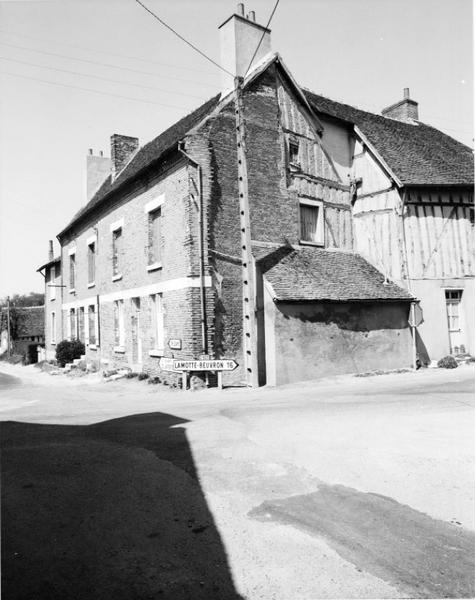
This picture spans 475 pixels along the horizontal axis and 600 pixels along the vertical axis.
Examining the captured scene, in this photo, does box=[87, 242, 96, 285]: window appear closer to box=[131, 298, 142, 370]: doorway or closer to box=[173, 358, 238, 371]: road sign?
box=[131, 298, 142, 370]: doorway

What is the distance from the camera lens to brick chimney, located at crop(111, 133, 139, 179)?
22.2 metres

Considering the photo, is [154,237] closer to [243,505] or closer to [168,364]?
[168,364]

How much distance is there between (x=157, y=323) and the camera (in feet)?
51.3

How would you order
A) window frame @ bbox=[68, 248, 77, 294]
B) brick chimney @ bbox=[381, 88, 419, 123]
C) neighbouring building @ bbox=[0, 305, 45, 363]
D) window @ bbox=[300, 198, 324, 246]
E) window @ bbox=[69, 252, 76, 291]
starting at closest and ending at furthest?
window @ bbox=[300, 198, 324, 246] → brick chimney @ bbox=[381, 88, 419, 123] → window frame @ bbox=[68, 248, 77, 294] → window @ bbox=[69, 252, 76, 291] → neighbouring building @ bbox=[0, 305, 45, 363]

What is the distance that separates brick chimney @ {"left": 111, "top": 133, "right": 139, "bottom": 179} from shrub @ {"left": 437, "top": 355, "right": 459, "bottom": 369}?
1604 centimetres

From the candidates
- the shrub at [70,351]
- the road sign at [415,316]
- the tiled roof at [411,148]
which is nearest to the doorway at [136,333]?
the shrub at [70,351]

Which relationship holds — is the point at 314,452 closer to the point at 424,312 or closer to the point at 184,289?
the point at 184,289

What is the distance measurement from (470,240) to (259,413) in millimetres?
12623

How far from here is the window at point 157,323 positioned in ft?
50.5

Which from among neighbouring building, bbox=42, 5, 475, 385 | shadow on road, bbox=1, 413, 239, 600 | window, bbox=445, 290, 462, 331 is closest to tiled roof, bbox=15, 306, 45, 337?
neighbouring building, bbox=42, 5, 475, 385

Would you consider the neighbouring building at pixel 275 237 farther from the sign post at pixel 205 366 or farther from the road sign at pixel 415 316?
the sign post at pixel 205 366

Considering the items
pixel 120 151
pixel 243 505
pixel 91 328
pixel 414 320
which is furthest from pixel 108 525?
pixel 120 151

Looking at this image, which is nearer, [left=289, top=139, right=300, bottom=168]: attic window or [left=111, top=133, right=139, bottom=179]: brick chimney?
[left=289, top=139, right=300, bottom=168]: attic window

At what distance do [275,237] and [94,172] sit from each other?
48.2 ft
